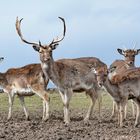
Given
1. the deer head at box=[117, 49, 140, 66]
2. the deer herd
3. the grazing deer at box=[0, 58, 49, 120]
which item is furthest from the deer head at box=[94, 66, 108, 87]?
the deer head at box=[117, 49, 140, 66]

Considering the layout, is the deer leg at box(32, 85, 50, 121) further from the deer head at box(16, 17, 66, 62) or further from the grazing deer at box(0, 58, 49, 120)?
the deer head at box(16, 17, 66, 62)

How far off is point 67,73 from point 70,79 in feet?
0.65

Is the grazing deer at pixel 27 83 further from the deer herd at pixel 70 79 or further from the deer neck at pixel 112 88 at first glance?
the deer neck at pixel 112 88

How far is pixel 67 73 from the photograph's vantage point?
53.7 ft

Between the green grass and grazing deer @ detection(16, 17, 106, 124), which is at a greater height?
grazing deer @ detection(16, 17, 106, 124)

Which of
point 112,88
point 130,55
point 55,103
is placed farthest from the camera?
point 55,103

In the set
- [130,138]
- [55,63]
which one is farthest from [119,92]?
[130,138]

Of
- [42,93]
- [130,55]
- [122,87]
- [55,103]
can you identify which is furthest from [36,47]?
[55,103]

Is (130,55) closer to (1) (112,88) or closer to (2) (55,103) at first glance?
(1) (112,88)

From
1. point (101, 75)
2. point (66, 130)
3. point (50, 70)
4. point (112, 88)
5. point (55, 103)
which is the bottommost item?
point (66, 130)

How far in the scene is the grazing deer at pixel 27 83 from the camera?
1745cm

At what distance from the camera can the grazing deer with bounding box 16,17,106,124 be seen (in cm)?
1590

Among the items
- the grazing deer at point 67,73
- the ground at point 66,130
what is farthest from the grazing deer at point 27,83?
the grazing deer at point 67,73

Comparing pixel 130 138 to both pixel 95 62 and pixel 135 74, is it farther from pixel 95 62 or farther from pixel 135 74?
pixel 95 62
